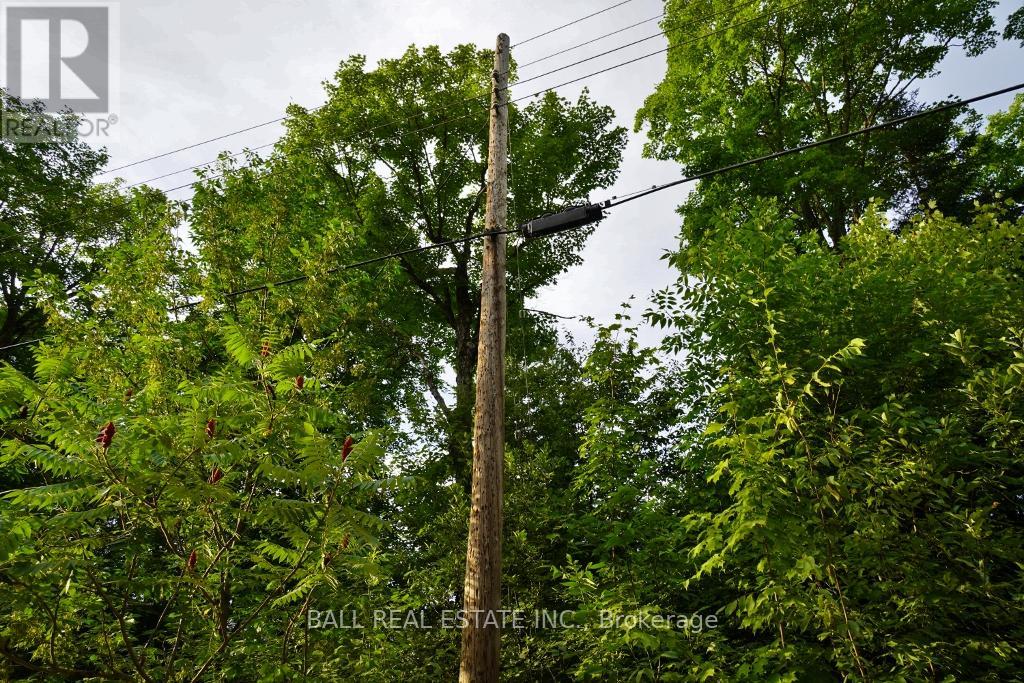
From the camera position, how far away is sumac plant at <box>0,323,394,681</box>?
3.77 metres

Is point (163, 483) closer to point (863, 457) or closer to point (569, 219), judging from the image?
point (569, 219)

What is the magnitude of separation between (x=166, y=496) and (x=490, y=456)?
9.35ft

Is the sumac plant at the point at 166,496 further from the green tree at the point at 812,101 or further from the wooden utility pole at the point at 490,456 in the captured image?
the green tree at the point at 812,101

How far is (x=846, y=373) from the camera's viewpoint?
6.30 metres

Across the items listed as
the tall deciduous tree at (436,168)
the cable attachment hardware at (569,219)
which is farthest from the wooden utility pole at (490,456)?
the tall deciduous tree at (436,168)

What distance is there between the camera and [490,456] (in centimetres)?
561

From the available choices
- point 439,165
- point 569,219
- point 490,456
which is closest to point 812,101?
point 439,165

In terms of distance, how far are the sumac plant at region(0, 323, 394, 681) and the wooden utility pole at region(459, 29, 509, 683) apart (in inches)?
45.3

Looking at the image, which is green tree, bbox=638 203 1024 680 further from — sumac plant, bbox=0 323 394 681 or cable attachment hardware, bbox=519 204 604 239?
sumac plant, bbox=0 323 394 681

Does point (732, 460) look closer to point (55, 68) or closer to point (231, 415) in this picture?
point (231, 415)

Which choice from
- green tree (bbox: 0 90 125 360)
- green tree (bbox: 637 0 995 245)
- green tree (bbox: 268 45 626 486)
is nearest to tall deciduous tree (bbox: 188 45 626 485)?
green tree (bbox: 268 45 626 486)

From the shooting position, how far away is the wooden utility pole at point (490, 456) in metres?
4.84

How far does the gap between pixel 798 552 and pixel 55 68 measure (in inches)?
571

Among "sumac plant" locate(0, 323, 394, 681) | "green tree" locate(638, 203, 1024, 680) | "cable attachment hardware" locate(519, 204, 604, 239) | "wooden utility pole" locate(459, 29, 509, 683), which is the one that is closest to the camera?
"sumac plant" locate(0, 323, 394, 681)
